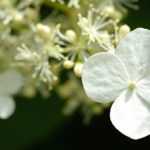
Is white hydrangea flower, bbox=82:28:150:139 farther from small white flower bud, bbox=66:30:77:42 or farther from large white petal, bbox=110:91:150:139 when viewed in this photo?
small white flower bud, bbox=66:30:77:42

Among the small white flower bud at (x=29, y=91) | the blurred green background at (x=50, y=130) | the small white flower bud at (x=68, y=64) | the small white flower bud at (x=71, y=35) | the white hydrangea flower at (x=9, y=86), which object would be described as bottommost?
the blurred green background at (x=50, y=130)

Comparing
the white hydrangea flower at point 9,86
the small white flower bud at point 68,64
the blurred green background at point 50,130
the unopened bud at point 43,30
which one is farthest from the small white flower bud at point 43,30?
the blurred green background at point 50,130

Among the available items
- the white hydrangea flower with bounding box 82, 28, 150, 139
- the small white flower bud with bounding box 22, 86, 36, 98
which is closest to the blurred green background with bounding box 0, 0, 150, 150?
the small white flower bud with bounding box 22, 86, 36, 98

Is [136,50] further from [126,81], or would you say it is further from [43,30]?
[43,30]

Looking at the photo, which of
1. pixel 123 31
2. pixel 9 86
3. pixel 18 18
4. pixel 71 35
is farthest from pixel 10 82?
pixel 123 31

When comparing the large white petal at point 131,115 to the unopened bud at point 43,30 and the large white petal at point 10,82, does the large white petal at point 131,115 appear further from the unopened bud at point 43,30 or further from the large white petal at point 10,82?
the large white petal at point 10,82
